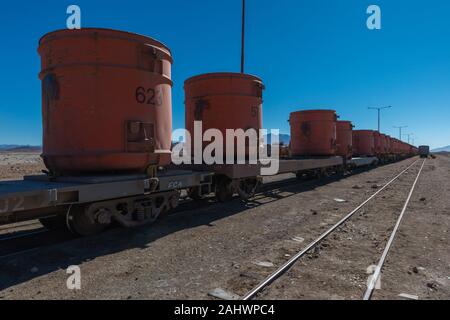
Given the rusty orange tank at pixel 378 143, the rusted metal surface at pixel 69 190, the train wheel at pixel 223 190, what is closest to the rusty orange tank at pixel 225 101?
the train wheel at pixel 223 190

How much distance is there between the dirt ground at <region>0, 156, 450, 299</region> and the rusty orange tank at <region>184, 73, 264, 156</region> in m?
2.93

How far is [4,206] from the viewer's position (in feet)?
13.7

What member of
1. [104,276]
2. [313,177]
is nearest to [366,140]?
[313,177]

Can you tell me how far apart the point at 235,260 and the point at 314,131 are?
13.1 m

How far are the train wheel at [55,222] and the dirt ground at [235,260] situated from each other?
0.91m

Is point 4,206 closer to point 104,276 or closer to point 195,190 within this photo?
point 104,276

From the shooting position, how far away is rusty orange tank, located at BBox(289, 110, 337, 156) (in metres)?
16.8

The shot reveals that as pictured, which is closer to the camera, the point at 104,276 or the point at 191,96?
the point at 104,276

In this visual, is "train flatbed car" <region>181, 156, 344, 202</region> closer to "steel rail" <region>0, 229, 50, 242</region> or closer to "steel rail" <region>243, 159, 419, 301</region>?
"steel rail" <region>243, 159, 419, 301</region>

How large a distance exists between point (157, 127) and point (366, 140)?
27.3m

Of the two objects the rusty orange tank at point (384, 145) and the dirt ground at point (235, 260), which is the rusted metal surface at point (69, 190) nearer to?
the dirt ground at point (235, 260)

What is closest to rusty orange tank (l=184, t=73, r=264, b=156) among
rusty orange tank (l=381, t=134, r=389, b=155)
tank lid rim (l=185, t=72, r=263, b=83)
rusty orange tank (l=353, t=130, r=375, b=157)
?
tank lid rim (l=185, t=72, r=263, b=83)

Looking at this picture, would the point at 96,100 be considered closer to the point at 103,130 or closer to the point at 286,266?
the point at 103,130

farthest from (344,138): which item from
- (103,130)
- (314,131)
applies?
(103,130)
